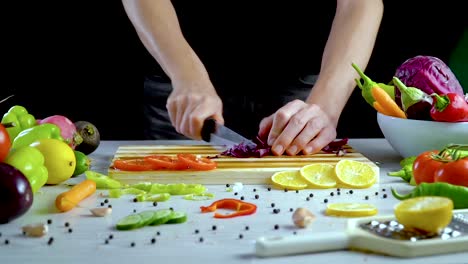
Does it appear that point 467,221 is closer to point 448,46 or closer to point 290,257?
point 290,257

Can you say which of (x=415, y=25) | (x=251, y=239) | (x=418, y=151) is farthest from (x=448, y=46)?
(x=251, y=239)

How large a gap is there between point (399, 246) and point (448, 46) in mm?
2495

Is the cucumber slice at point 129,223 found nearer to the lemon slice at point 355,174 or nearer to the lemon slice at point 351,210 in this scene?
the lemon slice at point 351,210

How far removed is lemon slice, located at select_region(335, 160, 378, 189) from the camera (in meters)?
1.98

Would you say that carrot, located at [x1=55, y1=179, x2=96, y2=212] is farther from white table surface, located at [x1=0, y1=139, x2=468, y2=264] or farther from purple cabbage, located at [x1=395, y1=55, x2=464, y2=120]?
purple cabbage, located at [x1=395, y1=55, x2=464, y2=120]

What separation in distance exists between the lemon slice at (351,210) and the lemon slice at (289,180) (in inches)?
9.4

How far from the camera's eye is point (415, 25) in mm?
3682

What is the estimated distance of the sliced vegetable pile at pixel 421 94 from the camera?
7.20 ft

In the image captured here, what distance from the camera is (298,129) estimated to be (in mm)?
2309

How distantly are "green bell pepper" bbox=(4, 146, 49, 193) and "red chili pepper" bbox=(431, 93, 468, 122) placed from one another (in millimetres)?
991

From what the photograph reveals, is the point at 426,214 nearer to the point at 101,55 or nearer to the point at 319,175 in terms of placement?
the point at 319,175

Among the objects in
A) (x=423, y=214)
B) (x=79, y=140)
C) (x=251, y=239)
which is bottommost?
(x=79, y=140)

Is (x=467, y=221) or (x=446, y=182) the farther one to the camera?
(x=446, y=182)

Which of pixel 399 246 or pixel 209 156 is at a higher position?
pixel 399 246
